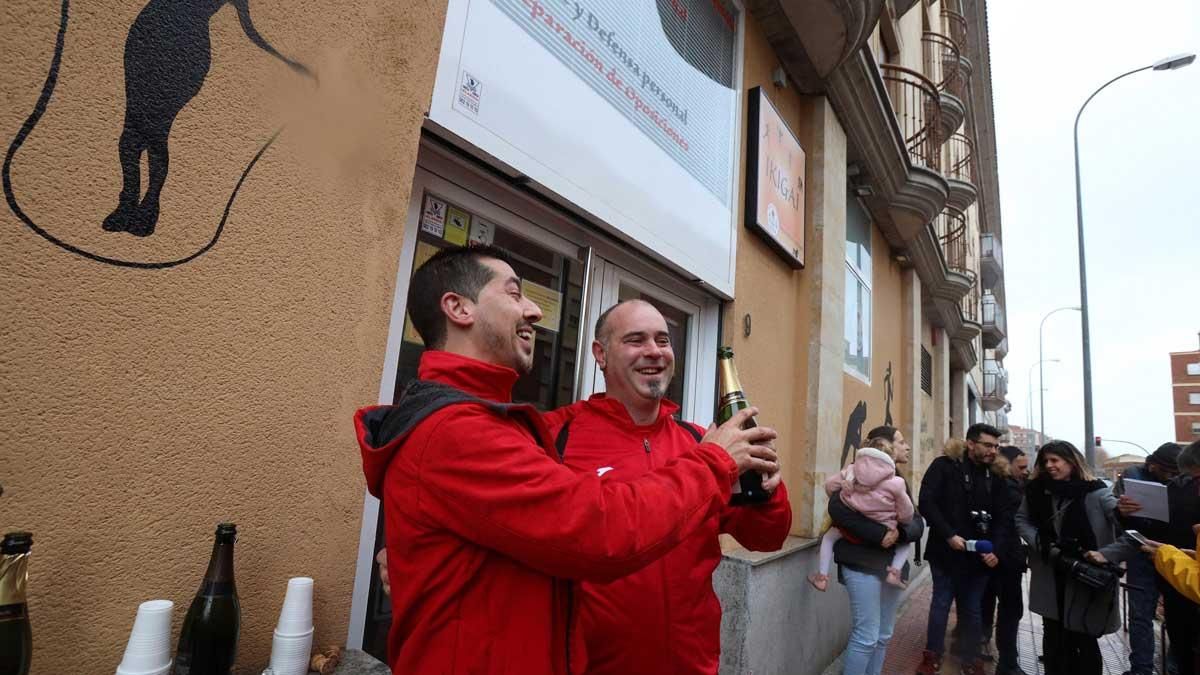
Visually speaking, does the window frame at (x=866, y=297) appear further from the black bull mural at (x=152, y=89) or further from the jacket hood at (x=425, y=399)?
the black bull mural at (x=152, y=89)

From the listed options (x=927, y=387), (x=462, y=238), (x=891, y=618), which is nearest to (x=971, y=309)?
(x=927, y=387)

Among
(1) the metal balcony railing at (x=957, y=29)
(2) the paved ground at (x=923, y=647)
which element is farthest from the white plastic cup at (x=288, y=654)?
(1) the metal balcony railing at (x=957, y=29)

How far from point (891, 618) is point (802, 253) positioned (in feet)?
11.1

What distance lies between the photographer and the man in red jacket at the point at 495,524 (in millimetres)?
1147

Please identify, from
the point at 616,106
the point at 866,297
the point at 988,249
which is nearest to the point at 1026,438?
the point at 988,249

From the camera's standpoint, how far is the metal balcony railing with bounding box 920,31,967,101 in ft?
38.5

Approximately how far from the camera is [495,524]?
114cm

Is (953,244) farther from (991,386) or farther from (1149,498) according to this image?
(991,386)

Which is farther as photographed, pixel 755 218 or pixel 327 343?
pixel 755 218

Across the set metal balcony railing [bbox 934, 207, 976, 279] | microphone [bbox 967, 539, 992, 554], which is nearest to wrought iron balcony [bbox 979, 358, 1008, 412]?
metal balcony railing [bbox 934, 207, 976, 279]

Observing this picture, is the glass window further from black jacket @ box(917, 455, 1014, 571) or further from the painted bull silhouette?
the painted bull silhouette

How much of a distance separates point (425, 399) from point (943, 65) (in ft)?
50.5

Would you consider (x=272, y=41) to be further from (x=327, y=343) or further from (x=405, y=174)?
(x=327, y=343)

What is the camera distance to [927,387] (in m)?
14.4
